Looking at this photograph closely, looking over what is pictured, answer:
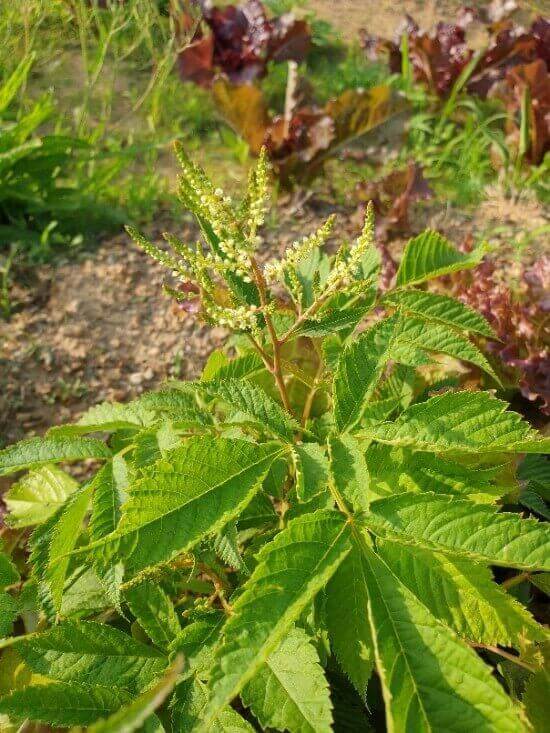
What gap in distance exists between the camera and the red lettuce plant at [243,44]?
12.4ft

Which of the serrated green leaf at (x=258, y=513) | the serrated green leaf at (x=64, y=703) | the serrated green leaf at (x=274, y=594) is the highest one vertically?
the serrated green leaf at (x=274, y=594)

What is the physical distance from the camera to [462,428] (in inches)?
38.4

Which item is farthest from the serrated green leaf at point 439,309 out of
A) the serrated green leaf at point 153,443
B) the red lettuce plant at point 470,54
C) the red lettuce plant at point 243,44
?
the red lettuce plant at point 243,44

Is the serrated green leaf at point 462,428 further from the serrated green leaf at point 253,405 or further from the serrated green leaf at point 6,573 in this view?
the serrated green leaf at point 6,573

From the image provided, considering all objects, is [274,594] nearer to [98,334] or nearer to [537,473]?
[537,473]

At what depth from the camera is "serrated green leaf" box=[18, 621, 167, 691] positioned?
3.58 ft

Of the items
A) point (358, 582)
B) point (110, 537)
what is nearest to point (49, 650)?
point (110, 537)

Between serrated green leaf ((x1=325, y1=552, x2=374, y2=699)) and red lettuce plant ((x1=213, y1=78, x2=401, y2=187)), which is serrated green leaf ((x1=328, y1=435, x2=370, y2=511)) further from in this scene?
red lettuce plant ((x1=213, y1=78, x2=401, y2=187))

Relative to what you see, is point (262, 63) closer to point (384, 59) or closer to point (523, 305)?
point (384, 59)

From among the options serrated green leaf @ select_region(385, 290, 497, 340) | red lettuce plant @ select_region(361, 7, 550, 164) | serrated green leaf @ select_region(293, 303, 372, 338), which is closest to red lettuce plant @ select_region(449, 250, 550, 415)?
serrated green leaf @ select_region(385, 290, 497, 340)

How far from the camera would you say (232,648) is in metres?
0.78

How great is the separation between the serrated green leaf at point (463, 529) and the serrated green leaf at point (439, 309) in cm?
49

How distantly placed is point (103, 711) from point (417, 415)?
705 mm

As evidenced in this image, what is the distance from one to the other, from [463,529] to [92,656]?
0.69 meters
